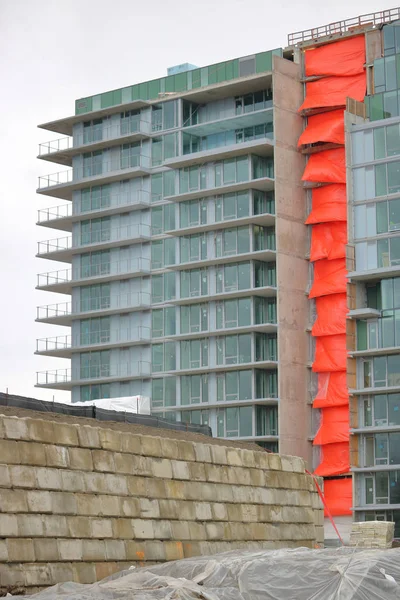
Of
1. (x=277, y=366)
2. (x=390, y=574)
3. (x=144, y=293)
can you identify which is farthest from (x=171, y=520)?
(x=144, y=293)

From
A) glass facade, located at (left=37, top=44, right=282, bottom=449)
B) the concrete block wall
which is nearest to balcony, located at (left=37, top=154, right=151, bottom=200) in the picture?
glass facade, located at (left=37, top=44, right=282, bottom=449)

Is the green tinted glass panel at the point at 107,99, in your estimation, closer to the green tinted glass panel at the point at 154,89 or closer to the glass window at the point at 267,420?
the green tinted glass panel at the point at 154,89

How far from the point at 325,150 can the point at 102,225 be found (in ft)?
64.5

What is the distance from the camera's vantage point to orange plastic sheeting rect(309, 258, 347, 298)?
3214 inches

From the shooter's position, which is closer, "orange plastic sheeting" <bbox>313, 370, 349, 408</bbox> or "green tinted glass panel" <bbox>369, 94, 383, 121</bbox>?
"green tinted glass panel" <bbox>369, 94, 383, 121</bbox>

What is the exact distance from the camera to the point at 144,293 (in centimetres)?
9125

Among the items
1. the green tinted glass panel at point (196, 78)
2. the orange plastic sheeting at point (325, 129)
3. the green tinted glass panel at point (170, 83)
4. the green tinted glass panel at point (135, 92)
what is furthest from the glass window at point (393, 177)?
the green tinted glass panel at point (135, 92)

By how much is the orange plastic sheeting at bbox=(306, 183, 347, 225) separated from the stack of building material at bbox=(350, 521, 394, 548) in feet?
82.4

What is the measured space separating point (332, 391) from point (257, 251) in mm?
11086

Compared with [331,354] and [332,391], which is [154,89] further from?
[332,391]

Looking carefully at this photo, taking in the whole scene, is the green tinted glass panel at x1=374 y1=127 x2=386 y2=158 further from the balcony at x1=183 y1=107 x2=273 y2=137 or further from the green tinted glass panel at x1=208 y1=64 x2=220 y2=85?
the green tinted glass panel at x1=208 y1=64 x2=220 y2=85

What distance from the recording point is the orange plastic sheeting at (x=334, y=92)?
8381cm

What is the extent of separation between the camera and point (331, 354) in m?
81.3

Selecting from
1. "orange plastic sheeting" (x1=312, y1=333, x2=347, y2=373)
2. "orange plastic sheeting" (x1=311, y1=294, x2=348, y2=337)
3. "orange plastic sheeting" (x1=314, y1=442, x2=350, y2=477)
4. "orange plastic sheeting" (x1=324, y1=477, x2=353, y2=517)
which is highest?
"orange plastic sheeting" (x1=311, y1=294, x2=348, y2=337)
